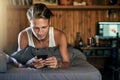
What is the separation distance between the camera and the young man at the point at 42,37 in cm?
200

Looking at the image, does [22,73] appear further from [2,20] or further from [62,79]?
[2,20]

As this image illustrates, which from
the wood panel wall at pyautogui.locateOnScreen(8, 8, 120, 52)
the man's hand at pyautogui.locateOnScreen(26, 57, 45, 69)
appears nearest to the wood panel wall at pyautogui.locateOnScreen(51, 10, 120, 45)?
the wood panel wall at pyautogui.locateOnScreen(8, 8, 120, 52)

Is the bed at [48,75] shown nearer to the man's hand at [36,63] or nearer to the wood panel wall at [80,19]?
the man's hand at [36,63]

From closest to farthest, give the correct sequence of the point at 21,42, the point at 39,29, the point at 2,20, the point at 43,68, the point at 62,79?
the point at 62,79, the point at 43,68, the point at 39,29, the point at 21,42, the point at 2,20

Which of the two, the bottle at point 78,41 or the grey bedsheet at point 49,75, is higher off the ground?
the grey bedsheet at point 49,75

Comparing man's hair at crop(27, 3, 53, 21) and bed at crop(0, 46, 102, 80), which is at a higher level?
man's hair at crop(27, 3, 53, 21)

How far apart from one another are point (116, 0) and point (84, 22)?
0.65 meters

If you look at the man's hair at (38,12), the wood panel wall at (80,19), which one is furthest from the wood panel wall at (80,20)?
the man's hair at (38,12)

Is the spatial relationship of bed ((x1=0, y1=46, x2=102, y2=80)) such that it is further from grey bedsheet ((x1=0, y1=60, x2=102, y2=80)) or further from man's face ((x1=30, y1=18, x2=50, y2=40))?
man's face ((x1=30, y1=18, x2=50, y2=40))

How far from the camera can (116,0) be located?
14.9 feet

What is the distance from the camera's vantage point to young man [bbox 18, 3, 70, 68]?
1995 millimetres

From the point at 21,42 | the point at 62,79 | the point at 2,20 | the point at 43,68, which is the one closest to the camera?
the point at 62,79

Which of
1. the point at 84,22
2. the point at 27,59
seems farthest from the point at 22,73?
the point at 84,22

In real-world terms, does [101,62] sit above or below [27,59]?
below
